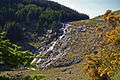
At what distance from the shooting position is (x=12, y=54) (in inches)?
288

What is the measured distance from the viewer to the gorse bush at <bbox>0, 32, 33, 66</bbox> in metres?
7.23

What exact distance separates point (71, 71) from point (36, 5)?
86.5m

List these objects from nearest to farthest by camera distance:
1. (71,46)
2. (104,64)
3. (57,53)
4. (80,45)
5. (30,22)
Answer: (104,64) → (57,53) → (71,46) → (80,45) → (30,22)

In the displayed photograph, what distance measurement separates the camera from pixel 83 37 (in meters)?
118

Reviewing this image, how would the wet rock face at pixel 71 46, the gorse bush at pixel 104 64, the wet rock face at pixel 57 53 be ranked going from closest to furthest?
the gorse bush at pixel 104 64, the wet rock face at pixel 57 53, the wet rock face at pixel 71 46

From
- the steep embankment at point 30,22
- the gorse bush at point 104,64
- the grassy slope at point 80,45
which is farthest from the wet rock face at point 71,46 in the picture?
the gorse bush at point 104,64

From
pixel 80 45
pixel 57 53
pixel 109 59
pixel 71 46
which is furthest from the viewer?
pixel 80 45

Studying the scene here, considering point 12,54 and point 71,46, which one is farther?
point 71,46

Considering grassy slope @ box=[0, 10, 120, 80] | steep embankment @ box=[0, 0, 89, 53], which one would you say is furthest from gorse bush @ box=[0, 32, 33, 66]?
steep embankment @ box=[0, 0, 89, 53]

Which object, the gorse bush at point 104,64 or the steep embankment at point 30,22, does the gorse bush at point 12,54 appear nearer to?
the gorse bush at point 104,64

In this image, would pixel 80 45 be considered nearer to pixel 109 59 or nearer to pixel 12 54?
pixel 109 59

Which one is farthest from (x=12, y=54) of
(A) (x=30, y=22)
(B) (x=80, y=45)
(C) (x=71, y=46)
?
(A) (x=30, y=22)

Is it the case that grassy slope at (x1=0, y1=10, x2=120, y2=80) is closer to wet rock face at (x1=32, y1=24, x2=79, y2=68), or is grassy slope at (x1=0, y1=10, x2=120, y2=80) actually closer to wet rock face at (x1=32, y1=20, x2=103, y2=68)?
wet rock face at (x1=32, y1=20, x2=103, y2=68)

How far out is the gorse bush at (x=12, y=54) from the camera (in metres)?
7.23
